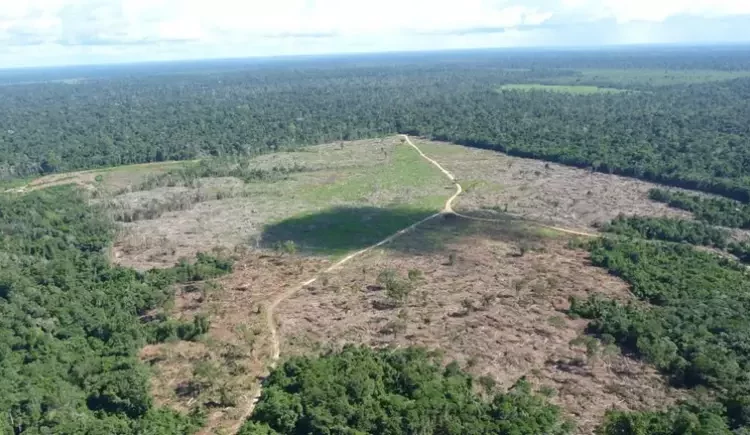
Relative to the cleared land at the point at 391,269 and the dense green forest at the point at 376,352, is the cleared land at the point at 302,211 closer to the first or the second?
the cleared land at the point at 391,269

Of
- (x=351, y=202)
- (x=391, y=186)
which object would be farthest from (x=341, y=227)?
(x=391, y=186)

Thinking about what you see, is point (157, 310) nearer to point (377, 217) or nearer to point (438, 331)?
point (438, 331)

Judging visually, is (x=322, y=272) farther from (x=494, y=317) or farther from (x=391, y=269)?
(x=494, y=317)

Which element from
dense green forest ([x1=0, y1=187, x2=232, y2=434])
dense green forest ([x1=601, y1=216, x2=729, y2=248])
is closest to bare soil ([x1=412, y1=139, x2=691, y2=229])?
dense green forest ([x1=601, y1=216, x2=729, y2=248])

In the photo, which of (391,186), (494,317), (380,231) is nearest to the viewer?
(494,317)

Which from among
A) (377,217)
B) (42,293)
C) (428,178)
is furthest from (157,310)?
(428,178)
